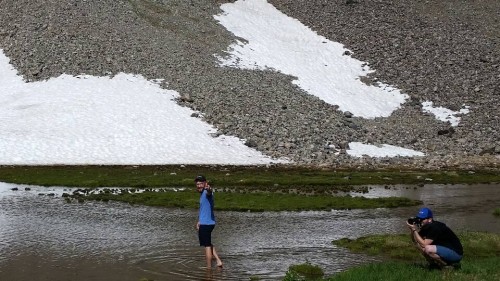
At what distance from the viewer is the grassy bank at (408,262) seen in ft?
54.7

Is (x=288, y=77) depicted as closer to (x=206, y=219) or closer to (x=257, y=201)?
(x=257, y=201)

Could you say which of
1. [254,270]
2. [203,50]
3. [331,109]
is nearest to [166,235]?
[254,270]

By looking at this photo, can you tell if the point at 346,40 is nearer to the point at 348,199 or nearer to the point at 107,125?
the point at 107,125

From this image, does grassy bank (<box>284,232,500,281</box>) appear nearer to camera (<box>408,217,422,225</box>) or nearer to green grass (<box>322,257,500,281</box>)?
green grass (<box>322,257,500,281</box>)

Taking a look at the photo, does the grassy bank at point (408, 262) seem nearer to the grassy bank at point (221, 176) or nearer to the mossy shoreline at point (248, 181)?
the mossy shoreline at point (248, 181)

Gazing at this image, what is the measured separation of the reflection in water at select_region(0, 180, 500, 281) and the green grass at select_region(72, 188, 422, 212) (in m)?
1.24

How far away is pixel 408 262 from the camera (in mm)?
21781

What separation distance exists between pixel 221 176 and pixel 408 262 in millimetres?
27298

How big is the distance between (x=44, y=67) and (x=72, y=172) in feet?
86.8

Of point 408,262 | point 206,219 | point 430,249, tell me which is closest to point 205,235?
point 206,219

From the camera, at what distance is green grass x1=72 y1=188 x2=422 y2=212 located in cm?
3493

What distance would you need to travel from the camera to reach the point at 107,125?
2381 inches

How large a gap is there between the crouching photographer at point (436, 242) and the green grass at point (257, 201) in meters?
16.8

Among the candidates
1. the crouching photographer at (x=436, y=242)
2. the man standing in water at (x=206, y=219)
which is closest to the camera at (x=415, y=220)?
the crouching photographer at (x=436, y=242)
